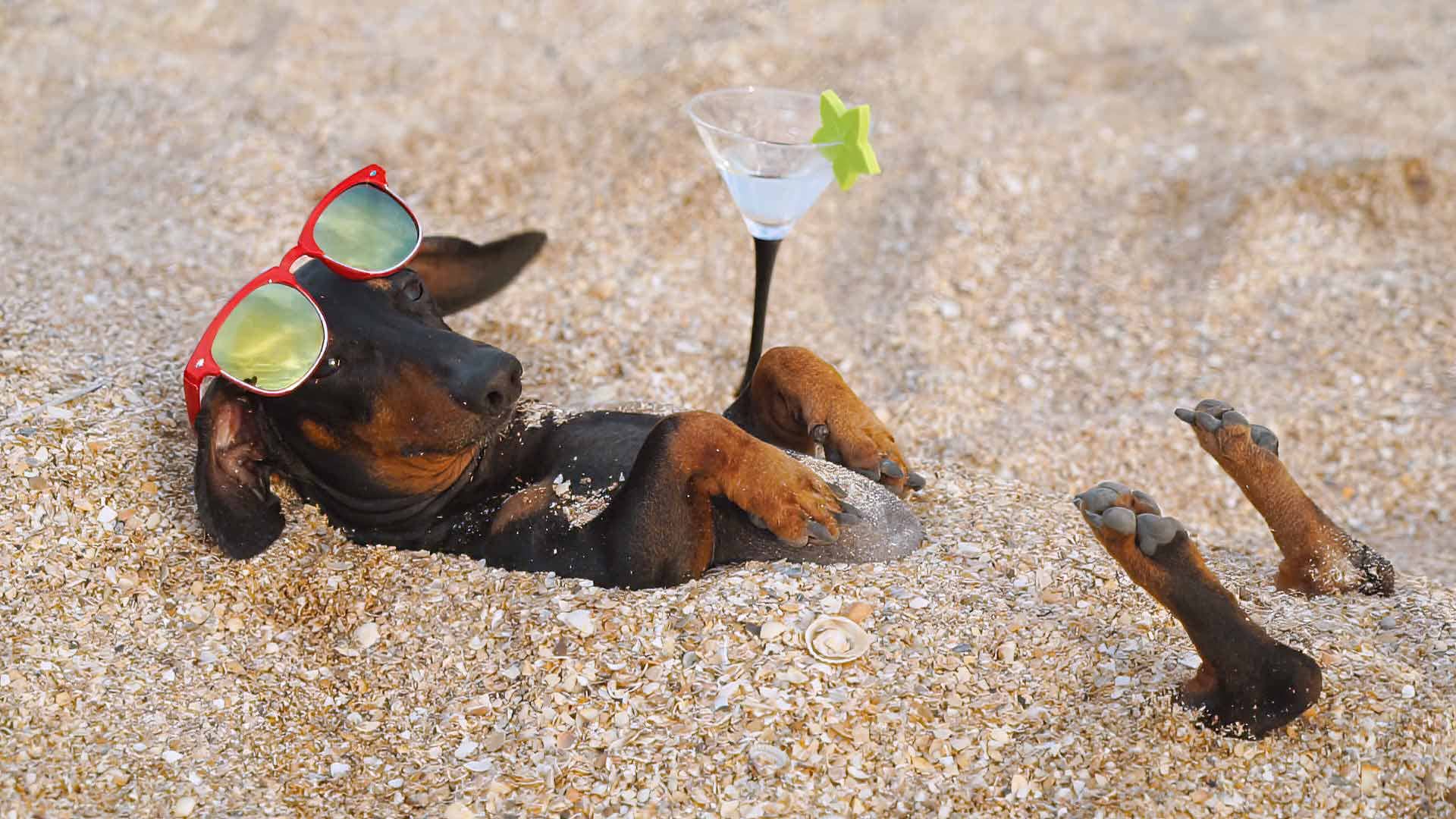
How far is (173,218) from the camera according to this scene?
4746 millimetres

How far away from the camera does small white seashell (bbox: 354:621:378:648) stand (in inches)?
111

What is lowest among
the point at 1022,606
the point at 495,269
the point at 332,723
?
the point at 332,723

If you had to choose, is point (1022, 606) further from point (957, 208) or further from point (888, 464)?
point (957, 208)

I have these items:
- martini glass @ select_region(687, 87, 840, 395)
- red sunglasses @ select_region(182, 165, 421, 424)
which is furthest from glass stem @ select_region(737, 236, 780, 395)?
red sunglasses @ select_region(182, 165, 421, 424)

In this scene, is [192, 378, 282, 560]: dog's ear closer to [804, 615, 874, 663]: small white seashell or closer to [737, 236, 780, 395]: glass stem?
[804, 615, 874, 663]: small white seashell

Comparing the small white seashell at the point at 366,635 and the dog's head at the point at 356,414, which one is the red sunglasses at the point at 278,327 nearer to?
the dog's head at the point at 356,414

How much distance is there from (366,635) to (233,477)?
0.47 meters

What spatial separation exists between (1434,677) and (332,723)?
2.34 meters

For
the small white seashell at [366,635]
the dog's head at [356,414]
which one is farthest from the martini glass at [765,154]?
the small white seashell at [366,635]

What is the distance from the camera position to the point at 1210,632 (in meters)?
2.45

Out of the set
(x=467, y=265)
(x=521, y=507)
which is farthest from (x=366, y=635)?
(x=467, y=265)

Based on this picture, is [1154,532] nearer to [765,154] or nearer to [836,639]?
[836,639]

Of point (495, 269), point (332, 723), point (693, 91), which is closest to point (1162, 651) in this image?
point (332, 723)

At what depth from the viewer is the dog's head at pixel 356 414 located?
9.02 ft
